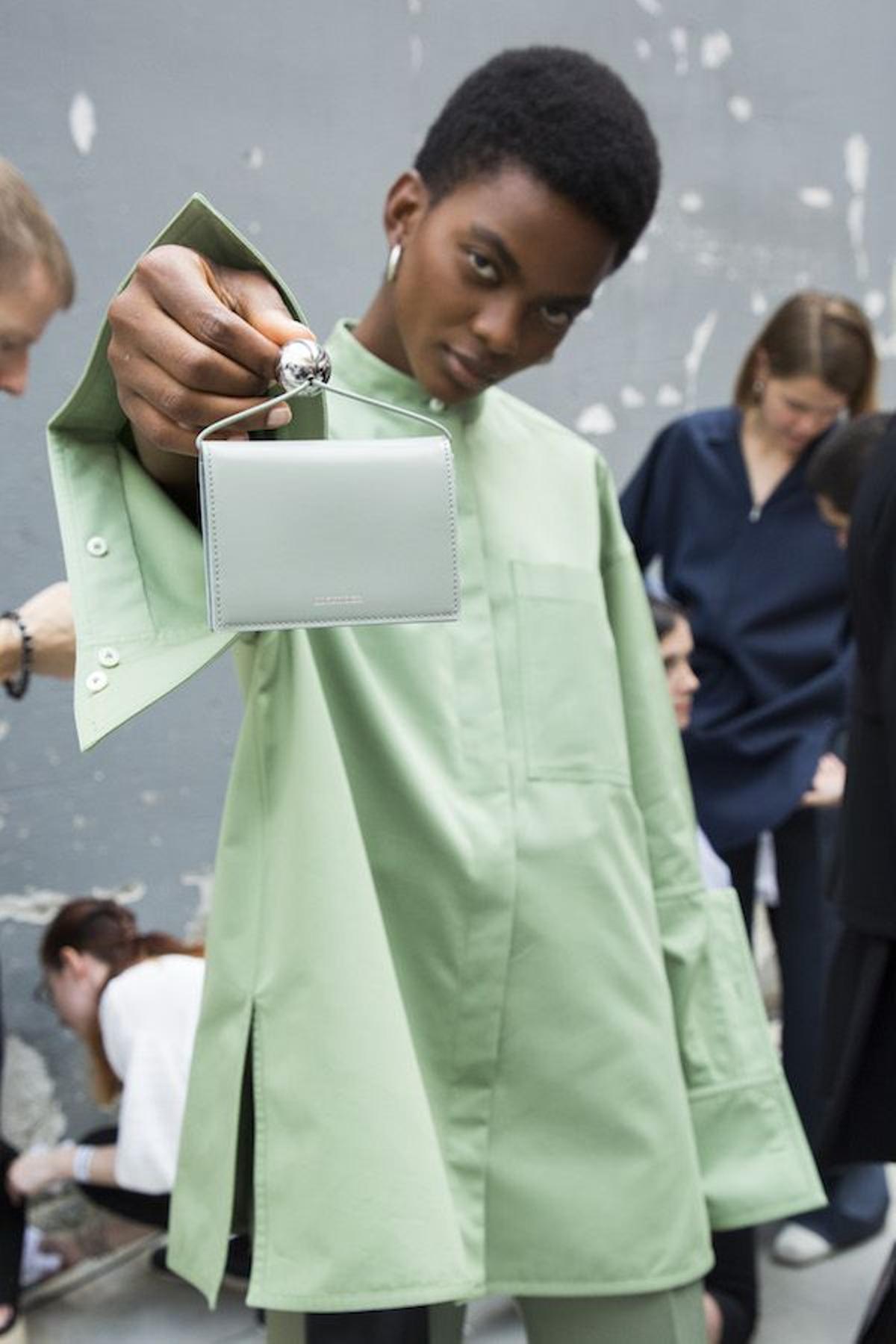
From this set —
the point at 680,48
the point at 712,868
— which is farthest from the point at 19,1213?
the point at 680,48

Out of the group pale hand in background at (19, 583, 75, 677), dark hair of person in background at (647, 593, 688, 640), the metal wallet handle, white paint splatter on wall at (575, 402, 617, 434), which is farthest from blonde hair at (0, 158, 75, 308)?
white paint splatter on wall at (575, 402, 617, 434)

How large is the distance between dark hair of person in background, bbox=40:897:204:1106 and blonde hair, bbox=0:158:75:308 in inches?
44.1

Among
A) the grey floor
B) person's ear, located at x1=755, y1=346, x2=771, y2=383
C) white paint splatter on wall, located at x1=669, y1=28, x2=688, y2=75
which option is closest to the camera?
the grey floor

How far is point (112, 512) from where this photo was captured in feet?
4.20

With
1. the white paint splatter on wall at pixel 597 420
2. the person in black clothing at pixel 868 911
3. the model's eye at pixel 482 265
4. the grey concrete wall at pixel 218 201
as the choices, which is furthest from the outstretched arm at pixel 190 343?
the white paint splatter on wall at pixel 597 420

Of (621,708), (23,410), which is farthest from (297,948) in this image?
→ (23,410)

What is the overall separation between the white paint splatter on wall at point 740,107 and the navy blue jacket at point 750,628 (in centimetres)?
123

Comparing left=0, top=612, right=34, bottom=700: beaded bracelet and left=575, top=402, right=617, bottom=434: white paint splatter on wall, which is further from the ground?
left=575, top=402, right=617, bottom=434: white paint splatter on wall

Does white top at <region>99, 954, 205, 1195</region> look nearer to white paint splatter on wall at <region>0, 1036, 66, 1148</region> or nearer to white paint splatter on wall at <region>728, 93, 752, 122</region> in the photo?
white paint splatter on wall at <region>0, 1036, 66, 1148</region>

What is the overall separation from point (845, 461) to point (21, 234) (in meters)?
1.40

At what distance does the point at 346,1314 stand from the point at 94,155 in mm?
1903

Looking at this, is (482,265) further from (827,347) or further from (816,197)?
(816,197)

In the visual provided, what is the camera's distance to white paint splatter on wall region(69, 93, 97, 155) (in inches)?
105

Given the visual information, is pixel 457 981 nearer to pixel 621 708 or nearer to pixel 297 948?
pixel 297 948
